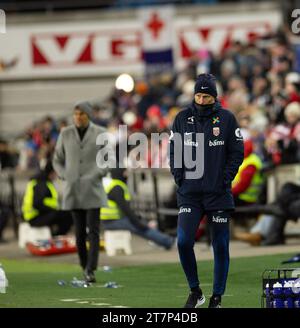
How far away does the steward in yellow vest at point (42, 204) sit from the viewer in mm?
24453

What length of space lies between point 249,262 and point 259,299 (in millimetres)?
A: 4662

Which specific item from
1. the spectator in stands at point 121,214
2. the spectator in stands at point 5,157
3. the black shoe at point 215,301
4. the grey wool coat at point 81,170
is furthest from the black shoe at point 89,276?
the spectator in stands at point 5,157

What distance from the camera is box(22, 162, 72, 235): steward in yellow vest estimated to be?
24.5 meters

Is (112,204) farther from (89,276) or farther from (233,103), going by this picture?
(233,103)

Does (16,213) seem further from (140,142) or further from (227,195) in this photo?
(227,195)

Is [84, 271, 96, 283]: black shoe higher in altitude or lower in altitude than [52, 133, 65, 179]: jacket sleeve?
lower

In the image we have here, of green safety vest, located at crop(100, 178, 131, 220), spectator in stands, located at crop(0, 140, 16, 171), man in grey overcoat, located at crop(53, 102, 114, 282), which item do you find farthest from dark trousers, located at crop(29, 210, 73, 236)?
spectator in stands, located at crop(0, 140, 16, 171)

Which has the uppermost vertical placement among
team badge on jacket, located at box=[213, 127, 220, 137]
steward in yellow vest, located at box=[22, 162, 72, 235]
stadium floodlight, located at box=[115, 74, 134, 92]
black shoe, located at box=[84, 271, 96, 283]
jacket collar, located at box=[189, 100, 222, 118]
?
stadium floodlight, located at box=[115, 74, 134, 92]

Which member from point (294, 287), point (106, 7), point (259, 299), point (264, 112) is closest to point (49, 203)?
point (264, 112)

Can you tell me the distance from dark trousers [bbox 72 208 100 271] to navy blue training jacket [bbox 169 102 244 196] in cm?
335

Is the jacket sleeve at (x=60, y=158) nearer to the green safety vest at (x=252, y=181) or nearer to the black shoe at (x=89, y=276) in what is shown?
the black shoe at (x=89, y=276)

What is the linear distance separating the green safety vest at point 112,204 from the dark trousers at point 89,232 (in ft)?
13.4

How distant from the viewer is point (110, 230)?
74.0 feet

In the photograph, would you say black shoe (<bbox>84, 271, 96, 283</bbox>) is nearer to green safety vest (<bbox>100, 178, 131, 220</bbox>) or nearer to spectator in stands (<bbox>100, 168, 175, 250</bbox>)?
spectator in stands (<bbox>100, 168, 175, 250</bbox>)
